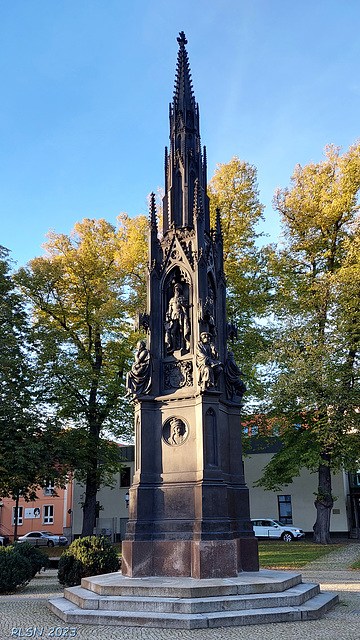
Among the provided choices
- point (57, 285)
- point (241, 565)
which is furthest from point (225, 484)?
point (57, 285)

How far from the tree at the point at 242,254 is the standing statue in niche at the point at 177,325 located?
40.4ft

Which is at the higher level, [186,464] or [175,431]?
[175,431]

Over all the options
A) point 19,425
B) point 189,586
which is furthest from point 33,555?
point 19,425

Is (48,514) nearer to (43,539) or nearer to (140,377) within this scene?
(43,539)

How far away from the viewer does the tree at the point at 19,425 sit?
2112 cm

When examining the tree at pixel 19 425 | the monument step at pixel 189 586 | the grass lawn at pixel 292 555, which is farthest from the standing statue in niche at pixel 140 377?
the tree at pixel 19 425

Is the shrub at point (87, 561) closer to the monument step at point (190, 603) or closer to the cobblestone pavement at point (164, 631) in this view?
the cobblestone pavement at point (164, 631)

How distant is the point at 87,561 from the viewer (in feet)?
39.1

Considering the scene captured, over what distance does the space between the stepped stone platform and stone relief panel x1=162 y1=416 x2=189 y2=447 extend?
8.16 ft

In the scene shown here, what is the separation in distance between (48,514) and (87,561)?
3783 centimetres

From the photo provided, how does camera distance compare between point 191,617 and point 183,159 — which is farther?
point 183,159

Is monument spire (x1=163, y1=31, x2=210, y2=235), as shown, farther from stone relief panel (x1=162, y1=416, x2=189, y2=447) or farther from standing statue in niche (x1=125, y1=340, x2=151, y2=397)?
stone relief panel (x1=162, y1=416, x2=189, y2=447)

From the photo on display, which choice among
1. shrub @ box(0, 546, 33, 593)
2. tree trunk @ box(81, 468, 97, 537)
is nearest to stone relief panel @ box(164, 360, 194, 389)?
shrub @ box(0, 546, 33, 593)

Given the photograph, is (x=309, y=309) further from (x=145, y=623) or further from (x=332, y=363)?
(x=145, y=623)
